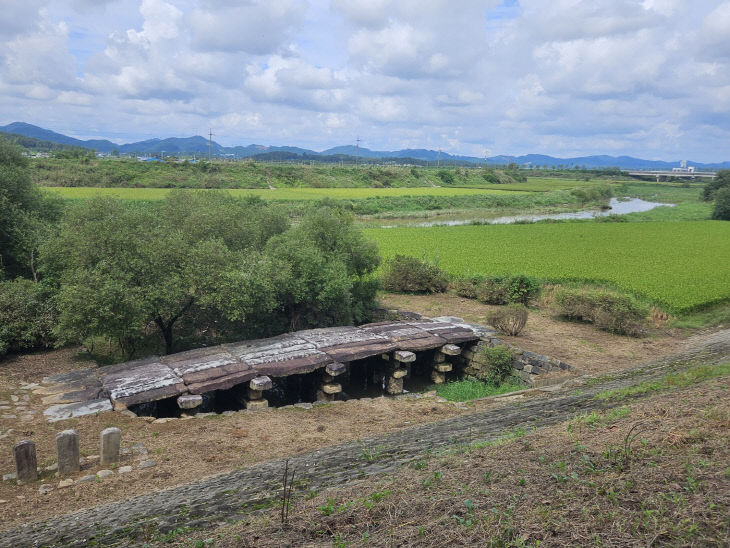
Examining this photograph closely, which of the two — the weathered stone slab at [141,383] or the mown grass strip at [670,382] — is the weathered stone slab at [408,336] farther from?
the weathered stone slab at [141,383]

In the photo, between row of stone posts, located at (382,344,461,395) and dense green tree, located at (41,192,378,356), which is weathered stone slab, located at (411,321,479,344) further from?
dense green tree, located at (41,192,378,356)

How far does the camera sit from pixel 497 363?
13750 mm

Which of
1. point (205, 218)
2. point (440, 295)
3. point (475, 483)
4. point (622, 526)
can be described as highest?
point (205, 218)

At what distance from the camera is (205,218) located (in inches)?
666

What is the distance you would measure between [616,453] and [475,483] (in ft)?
5.58

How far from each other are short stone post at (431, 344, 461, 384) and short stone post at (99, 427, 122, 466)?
9.16m

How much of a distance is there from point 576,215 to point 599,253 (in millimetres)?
34619

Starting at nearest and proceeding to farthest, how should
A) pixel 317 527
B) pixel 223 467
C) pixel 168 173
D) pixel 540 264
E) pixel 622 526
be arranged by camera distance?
pixel 622 526 < pixel 317 527 < pixel 223 467 < pixel 540 264 < pixel 168 173

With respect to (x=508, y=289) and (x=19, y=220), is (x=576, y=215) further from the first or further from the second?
(x=19, y=220)

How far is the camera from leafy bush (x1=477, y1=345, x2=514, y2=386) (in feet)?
45.0

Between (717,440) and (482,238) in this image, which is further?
(482,238)

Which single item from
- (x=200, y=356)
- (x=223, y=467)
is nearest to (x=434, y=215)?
(x=200, y=356)

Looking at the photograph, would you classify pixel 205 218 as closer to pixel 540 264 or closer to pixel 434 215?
pixel 540 264

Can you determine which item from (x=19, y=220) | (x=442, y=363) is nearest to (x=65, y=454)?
(x=442, y=363)
